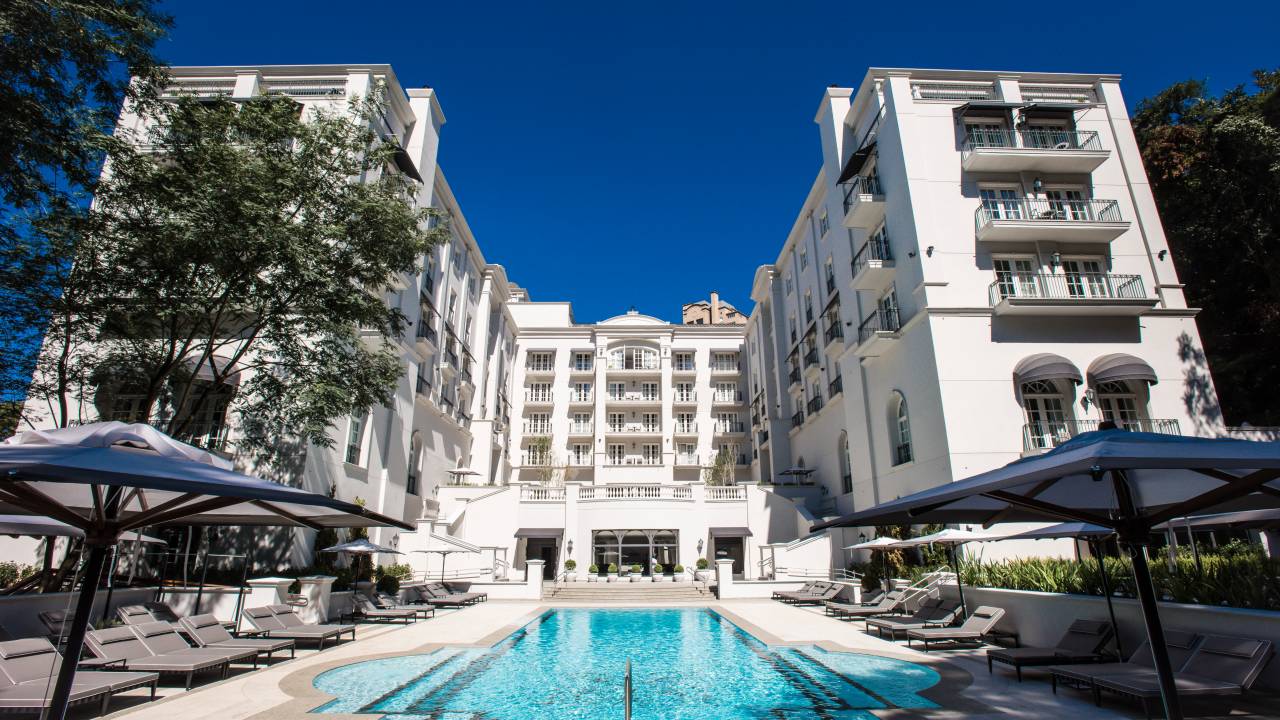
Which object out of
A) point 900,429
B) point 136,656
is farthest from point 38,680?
point 900,429

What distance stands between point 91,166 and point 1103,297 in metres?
27.5

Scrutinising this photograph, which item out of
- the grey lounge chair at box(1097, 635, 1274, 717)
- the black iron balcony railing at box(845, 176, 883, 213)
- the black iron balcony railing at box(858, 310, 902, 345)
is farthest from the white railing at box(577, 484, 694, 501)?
the grey lounge chair at box(1097, 635, 1274, 717)

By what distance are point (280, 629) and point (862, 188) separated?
23.4m

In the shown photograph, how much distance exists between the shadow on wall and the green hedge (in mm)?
10936

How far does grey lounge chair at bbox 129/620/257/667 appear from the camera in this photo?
344 inches

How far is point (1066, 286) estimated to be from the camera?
65.0 ft

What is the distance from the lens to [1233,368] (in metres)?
24.0

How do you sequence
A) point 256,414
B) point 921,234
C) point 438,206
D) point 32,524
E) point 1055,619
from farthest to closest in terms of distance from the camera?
point 438,206 < point 921,234 < point 256,414 < point 1055,619 < point 32,524

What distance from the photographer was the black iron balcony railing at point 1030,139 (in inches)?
835

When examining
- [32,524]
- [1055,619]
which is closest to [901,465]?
[1055,619]

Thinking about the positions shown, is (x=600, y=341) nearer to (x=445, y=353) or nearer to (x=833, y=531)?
(x=445, y=353)

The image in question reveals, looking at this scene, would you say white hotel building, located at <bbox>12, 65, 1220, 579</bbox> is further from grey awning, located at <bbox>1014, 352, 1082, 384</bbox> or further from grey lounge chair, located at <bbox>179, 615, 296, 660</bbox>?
grey lounge chair, located at <bbox>179, 615, 296, 660</bbox>

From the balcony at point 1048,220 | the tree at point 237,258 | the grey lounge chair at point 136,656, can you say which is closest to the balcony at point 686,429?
the balcony at point 1048,220

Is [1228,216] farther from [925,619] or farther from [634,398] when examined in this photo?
[634,398]
